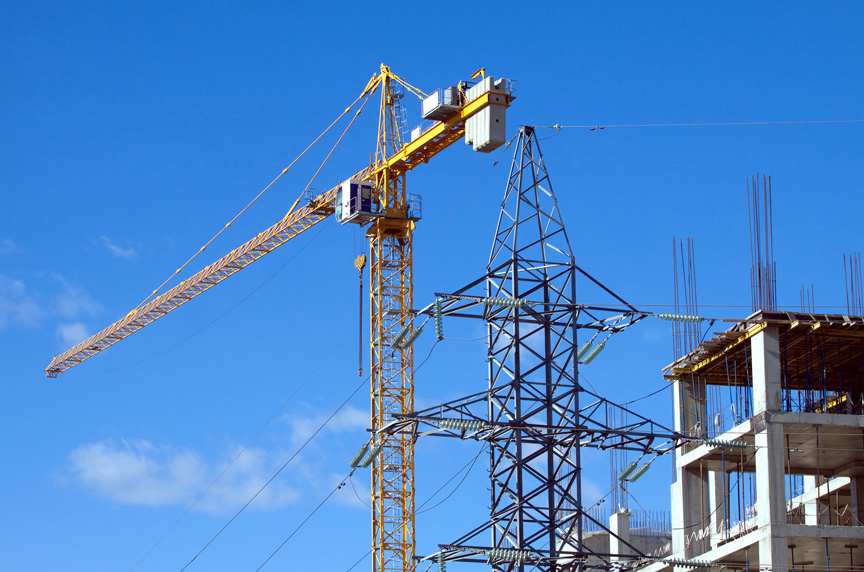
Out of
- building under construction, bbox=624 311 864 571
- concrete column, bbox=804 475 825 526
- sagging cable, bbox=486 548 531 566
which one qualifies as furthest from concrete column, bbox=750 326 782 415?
sagging cable, bbox=486 548 531 566

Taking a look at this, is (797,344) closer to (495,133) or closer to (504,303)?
(495,133)

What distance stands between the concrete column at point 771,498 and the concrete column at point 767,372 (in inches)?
35.7

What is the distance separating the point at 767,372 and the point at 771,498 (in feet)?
16.3

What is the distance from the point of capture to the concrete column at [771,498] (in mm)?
55406

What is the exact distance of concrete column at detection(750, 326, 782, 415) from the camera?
57.6 metres

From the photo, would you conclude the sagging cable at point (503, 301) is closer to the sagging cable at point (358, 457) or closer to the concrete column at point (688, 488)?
the sagging cable at point (358, 457)

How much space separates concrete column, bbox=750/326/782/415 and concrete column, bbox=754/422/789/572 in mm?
908

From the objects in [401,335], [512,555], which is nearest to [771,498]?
[401,335]

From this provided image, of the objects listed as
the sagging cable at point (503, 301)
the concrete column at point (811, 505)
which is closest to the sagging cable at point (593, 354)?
the sagging cable at point (503, 301)

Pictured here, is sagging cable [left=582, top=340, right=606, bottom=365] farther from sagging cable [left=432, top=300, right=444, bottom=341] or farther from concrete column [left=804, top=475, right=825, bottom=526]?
concrete column [left=804, top=475, right=825, bottom=526]

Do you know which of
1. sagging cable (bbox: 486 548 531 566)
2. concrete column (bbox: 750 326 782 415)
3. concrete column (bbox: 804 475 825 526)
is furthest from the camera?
concrete column (bbox: 804 475 825 526)

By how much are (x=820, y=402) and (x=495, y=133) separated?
2050 cm

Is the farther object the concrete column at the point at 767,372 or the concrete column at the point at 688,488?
the concrete column at the point at 688,488

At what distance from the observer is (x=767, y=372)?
189ft
